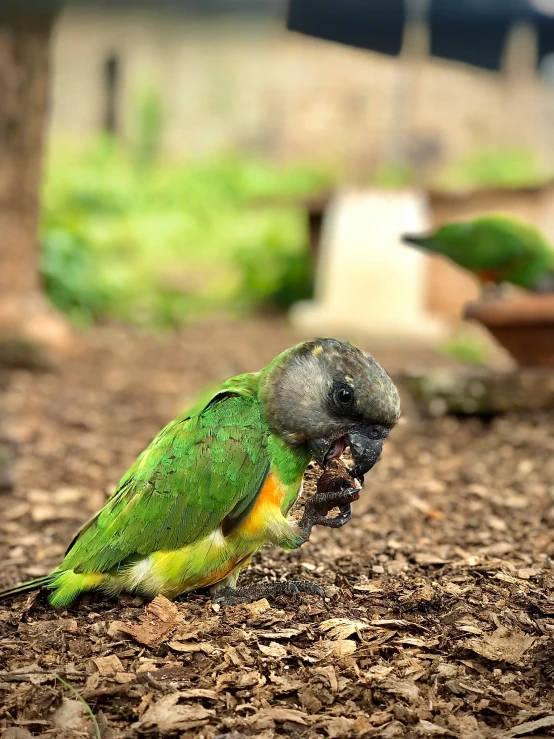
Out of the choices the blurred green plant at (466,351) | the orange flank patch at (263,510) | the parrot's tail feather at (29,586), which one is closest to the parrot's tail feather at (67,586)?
the parrot's tail feather at (29,586)

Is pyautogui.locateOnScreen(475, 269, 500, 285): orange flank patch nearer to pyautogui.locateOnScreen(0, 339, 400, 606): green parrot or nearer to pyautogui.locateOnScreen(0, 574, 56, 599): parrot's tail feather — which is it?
pyautogui.locateOnScreen(0, 339, 400, 606): green parrot

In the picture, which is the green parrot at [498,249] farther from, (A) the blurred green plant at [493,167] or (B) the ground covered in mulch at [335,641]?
(A) the blurred green plant at [493,167]

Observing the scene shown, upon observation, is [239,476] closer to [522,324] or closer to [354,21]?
[522,324]

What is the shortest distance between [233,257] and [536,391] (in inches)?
303


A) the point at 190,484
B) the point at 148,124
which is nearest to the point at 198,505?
the point at 190,484

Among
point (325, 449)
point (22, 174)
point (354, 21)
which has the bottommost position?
point (325, 449)

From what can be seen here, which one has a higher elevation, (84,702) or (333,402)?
(333,402)

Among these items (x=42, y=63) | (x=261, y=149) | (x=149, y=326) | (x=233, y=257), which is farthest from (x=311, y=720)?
(x=261, y=149)

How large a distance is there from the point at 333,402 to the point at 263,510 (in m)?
0.41

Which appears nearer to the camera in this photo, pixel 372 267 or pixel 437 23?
pixel 372 267

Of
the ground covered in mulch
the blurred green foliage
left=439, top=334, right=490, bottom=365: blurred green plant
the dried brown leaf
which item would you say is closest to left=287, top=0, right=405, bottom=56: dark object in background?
the blurred green foliage

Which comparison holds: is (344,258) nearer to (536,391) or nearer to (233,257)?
(233,257)

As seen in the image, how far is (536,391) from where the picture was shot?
18.8ft

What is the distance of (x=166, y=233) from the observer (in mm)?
15055
